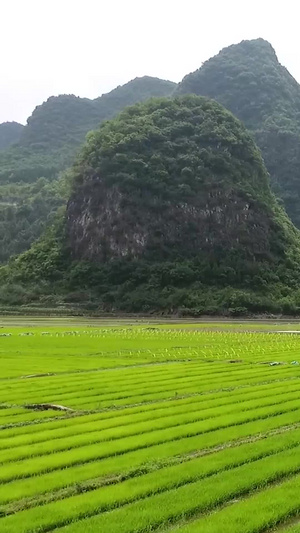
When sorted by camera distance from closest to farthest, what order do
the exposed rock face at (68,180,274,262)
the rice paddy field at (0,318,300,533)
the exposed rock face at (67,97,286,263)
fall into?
the rice paddy field at (0,318,300,533), the exposed rock face at (68,180,274,262), the exposed rock face at (67,97,286,263)

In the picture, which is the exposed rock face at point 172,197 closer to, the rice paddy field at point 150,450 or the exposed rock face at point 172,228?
Answer: the exposed rock face at point 172,228

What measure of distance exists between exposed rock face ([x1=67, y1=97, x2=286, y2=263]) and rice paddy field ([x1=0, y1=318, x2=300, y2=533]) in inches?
3455

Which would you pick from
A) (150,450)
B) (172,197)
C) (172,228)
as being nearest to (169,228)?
(172,228)

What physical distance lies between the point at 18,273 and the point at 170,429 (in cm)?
10002

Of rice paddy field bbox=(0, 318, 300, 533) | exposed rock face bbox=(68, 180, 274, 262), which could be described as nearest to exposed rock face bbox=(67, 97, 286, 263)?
exposed rock face bbox=(68, 180, 274, 262)

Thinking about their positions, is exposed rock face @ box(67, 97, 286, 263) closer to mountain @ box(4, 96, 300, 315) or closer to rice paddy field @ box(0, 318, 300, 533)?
mountain @ box(4, 96, 300, 315)

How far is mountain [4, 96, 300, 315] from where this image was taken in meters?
105

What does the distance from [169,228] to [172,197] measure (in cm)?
651

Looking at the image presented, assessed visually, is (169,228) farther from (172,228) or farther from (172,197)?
(172,197)

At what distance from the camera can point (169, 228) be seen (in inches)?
4621

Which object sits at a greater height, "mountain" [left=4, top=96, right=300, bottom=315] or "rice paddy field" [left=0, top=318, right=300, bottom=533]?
"mountain" [left=4, top=96, right=300, bottom=315]

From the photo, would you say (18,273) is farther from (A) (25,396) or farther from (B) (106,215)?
(A) (25,396)

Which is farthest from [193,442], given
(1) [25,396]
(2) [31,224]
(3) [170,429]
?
(2) [31,224]

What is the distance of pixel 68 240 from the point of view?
121m
